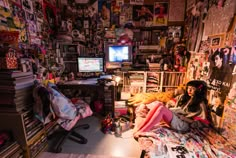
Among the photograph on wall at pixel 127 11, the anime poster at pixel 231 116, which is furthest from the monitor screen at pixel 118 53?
the anime poster at pixel 231 116

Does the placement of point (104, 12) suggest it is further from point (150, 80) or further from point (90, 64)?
point (150, 80)

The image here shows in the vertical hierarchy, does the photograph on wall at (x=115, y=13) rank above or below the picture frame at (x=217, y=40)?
above

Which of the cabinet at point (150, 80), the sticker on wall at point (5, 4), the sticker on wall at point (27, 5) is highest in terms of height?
the sticker on wall at point (27, 5)

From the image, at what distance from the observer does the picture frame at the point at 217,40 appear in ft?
4.72

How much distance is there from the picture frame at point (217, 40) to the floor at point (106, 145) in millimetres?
1632

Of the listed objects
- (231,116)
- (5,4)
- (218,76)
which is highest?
(5,4)

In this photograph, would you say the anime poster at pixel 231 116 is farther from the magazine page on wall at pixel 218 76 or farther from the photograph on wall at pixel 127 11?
the photograph on wall at pixel 127 11

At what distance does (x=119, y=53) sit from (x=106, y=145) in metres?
1.73

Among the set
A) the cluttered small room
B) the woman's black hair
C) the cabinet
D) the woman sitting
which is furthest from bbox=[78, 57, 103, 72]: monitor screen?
the woman's black hair

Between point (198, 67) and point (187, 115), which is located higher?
point (198, 67)

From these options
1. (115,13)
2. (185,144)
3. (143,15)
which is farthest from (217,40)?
(115,13)

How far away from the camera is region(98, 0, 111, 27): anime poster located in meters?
2.43

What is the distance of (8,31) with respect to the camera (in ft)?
4.09

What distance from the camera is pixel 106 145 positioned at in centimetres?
150
